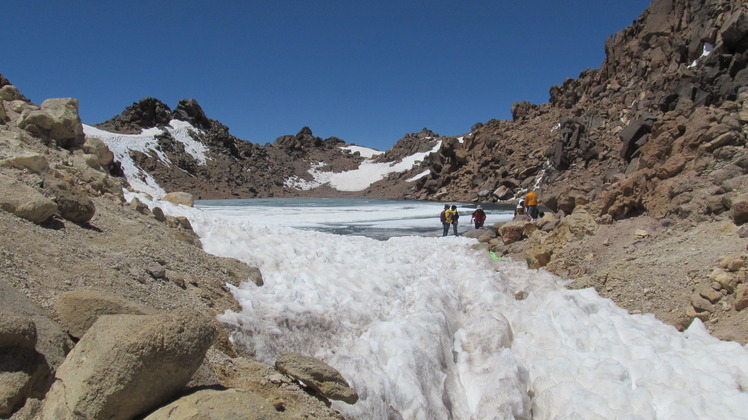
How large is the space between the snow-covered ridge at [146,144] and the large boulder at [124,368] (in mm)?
69119

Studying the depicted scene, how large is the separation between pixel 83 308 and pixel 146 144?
298ft

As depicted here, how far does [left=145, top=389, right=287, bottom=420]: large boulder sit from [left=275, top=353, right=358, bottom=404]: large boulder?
967mm

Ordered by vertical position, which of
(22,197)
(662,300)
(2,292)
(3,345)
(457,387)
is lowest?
(457,387)

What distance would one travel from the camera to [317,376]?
155 inches

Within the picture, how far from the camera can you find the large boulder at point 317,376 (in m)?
3.88

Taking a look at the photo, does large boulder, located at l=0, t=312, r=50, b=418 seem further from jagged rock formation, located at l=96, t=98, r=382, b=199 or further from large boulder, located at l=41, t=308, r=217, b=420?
jagged rock formation, located at l=96, t=98, r=382, b=199

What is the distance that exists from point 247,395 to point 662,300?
18.9ft

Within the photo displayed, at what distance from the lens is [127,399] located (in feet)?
8.33

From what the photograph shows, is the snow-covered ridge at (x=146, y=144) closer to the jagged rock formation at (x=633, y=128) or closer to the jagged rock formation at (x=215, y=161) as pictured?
the jagged rock formation at (x=215, y=161)

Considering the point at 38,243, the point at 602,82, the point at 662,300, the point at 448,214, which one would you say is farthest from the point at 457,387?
the point at 602,82

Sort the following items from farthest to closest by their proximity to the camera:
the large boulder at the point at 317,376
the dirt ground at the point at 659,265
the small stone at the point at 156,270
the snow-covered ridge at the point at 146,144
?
1. the snow-covered ridge at the point at 146,144
2. the dirt ground at the point at 659,265
3. the small stone at the point at 156,270
4. the large boulder at the point at 317,376

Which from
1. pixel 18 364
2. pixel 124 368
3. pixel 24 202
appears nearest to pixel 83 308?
pixel 18 364

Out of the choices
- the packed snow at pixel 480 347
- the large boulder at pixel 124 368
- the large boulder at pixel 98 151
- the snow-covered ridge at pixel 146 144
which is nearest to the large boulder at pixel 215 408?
the large boulder at pixel 124 368

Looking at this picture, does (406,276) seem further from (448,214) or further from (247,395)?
(448,214)
